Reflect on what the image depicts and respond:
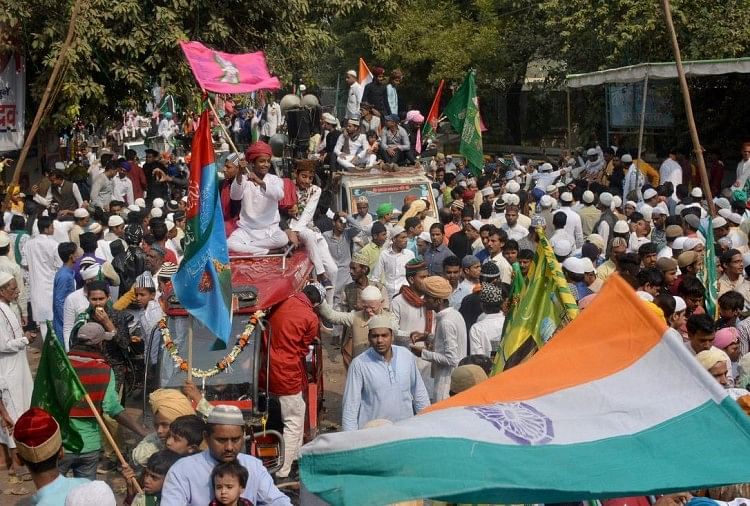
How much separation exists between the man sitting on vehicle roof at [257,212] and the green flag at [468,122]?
9039 mm

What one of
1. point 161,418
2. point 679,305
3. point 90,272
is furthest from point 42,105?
point 679,305

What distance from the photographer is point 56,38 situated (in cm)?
1809

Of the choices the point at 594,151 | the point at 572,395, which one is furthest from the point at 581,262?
the point at 594,151

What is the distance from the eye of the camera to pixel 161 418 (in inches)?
279

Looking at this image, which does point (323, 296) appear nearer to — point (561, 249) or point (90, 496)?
point (561, 249)

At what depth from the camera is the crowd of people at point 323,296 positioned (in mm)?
6477

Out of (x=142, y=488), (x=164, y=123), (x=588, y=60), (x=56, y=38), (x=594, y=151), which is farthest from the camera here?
(x=164, y=123)

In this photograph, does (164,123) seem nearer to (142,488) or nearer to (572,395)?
(142,488)

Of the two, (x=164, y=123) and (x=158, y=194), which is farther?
(x=164, y=123)

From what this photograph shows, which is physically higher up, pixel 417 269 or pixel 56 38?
pixel 56 38

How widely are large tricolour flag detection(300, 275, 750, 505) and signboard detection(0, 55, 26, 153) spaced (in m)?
15.3

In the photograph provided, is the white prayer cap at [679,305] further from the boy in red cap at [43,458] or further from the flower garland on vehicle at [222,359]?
the boy in red cap at [43,458]

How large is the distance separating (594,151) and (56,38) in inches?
377

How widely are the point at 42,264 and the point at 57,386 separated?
Result: 6537mm
